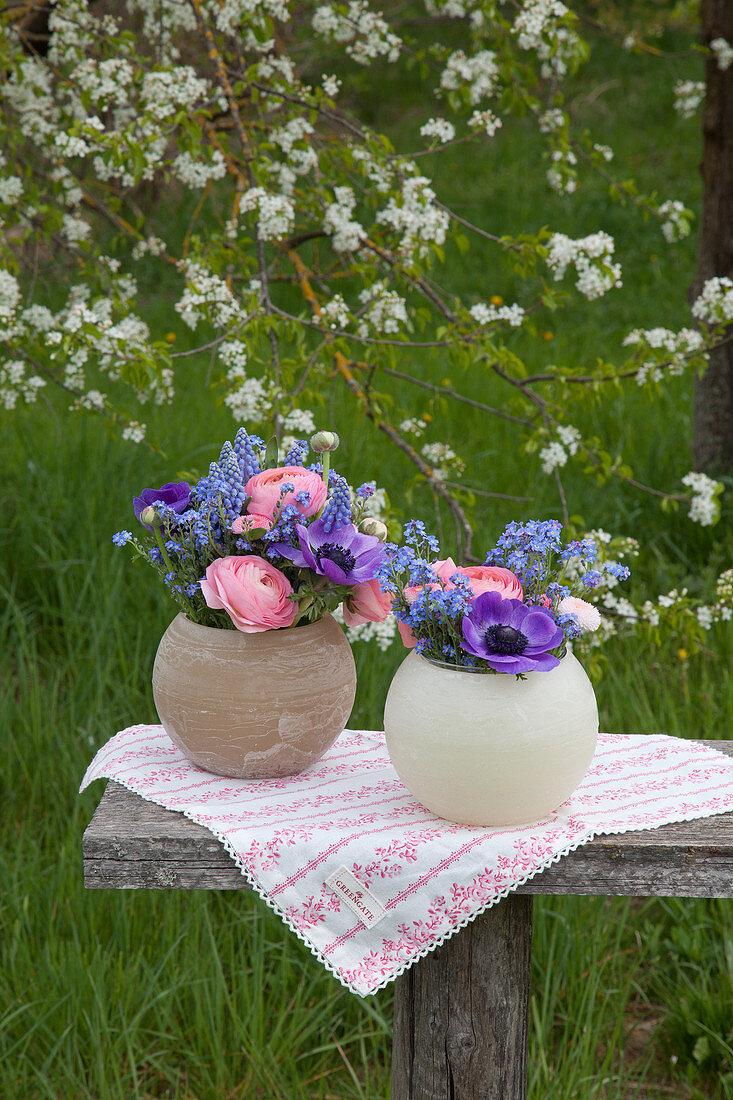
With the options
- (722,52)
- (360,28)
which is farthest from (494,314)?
(722,52)

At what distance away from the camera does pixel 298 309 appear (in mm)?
7004

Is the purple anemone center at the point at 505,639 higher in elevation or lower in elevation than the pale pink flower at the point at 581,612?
lower


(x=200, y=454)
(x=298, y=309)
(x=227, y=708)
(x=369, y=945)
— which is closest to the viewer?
(x=369, y=945)

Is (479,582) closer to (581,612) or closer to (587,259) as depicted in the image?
(581,612)

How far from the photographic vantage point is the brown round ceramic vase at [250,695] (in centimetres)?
130

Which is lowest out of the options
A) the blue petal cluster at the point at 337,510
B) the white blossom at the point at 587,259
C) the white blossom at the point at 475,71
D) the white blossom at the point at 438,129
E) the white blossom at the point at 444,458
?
the blue petal cluster at the point at 337,510

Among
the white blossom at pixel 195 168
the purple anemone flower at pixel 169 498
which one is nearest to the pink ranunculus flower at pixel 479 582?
the purple anemone flower at pixel 169 498

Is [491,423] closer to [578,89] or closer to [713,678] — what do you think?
[713,678]

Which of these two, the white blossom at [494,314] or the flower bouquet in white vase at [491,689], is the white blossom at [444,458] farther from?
the flower bouquet in white vase at [491,689]

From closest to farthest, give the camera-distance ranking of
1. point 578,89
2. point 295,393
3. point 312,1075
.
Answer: point 312,1075 → point 295,393 → point 578,89

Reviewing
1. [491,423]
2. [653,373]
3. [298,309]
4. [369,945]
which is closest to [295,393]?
[653,373]

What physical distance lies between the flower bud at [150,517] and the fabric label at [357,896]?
1.60 ft

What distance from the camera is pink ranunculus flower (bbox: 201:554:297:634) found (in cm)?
123

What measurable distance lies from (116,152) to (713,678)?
7.56 ft
